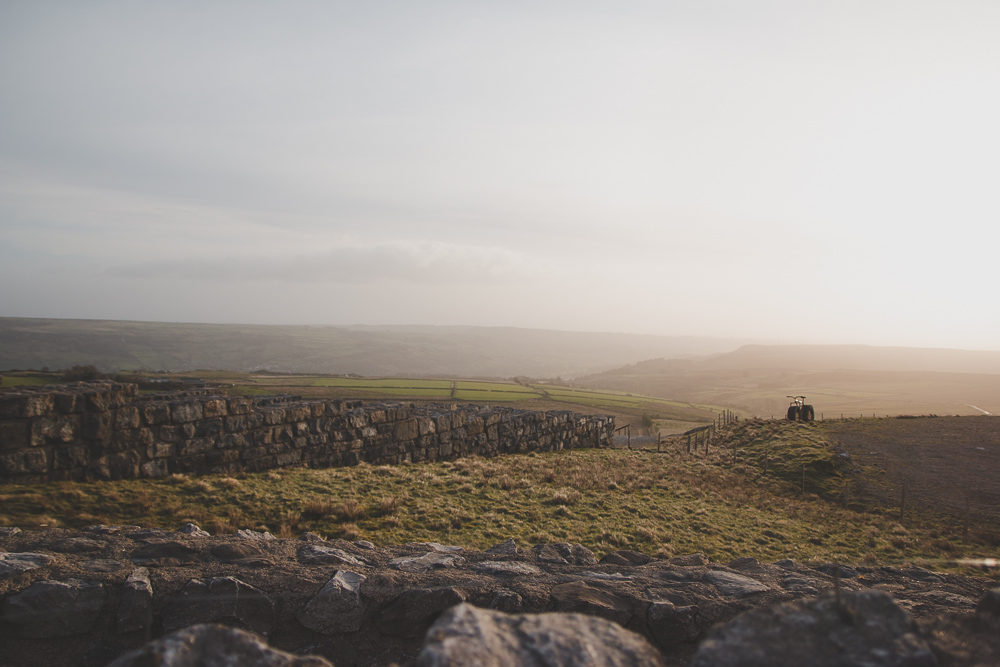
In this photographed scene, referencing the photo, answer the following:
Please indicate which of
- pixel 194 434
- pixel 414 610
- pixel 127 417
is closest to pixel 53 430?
pixel 127 417

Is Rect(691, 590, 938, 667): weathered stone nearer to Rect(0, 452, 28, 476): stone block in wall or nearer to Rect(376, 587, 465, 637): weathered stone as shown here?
Rect(376, 587, 465, 637): weathered stone

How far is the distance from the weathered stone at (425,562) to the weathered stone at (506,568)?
375 mm

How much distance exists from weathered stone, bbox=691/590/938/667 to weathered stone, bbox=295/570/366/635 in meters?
3.57

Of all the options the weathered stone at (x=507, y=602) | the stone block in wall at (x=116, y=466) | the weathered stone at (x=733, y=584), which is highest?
the weathered stone at (x=507, y=602)

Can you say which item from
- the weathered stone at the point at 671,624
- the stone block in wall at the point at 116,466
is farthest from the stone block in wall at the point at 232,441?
the weathered stone at the point at 671,624

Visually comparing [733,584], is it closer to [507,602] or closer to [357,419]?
[507,602]

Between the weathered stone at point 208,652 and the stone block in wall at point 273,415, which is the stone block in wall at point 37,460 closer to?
the stone block in wall at point 273,415

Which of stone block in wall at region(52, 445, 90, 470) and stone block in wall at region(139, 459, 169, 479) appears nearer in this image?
stone block in wall at region(52, 445, 90, 470)

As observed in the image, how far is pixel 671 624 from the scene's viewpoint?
4.53m

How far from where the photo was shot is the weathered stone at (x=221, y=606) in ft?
14.2

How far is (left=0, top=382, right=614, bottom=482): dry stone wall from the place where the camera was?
29.8 feet

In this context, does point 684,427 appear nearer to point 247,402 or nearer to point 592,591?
point 247,402

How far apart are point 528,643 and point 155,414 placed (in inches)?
461

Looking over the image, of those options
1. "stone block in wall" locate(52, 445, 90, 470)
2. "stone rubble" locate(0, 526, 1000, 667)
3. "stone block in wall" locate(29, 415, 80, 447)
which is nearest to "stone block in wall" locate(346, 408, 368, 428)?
"stone block in wall" locate(52, 445, 90, 470)
